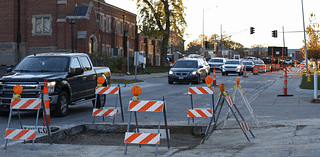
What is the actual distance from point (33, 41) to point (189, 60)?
2323 cm

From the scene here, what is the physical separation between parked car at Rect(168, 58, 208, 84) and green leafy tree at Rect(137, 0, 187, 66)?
26.3 m

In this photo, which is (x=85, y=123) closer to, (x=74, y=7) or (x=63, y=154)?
(x=63, y=154)

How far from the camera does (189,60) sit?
29.1 metres

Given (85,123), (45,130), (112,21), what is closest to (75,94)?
(85,123)

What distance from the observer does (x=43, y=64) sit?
1281 cm

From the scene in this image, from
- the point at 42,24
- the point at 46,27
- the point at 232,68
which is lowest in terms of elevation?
the point at 232,68

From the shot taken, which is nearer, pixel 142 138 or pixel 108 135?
pixel 142 138

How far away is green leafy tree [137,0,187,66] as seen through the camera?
180 ft

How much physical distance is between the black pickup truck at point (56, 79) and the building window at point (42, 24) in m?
33.4

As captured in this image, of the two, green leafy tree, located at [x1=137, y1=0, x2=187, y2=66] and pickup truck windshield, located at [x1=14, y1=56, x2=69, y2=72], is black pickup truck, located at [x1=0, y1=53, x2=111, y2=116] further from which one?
green leafy tree, located at [x1=137, y1=0, x2=187, y2=66]

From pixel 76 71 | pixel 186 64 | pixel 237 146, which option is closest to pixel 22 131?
pixel 237 146

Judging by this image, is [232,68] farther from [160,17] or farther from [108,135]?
[108,135]

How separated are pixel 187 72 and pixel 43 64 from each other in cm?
1545

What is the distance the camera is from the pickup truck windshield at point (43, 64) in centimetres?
1265
